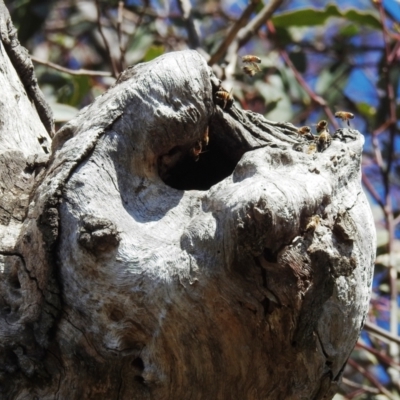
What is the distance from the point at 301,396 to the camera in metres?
1.42

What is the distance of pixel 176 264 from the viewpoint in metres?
1.37

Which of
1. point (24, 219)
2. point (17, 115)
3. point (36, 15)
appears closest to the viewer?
point (24, 219)

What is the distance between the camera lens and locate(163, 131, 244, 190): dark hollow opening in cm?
163

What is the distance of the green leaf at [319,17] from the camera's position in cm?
368

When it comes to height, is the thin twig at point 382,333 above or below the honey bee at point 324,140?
below

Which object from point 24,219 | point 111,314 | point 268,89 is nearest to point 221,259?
point 111,314

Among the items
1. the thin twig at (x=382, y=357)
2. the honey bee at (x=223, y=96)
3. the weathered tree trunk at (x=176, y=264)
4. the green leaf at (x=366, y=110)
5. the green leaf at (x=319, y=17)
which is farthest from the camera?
the green leaf at (x=366, y=110)

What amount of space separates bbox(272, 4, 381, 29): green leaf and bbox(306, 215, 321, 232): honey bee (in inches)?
97.5

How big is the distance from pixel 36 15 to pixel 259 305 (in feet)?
8.81

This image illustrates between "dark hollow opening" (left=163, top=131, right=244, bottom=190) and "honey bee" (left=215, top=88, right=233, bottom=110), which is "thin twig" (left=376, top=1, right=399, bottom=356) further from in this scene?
"honey bee" (left=215, top=88, right=233, bottom=110)

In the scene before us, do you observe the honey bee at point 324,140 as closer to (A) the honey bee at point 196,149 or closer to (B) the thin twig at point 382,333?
(A) the honey bee at point 196,149

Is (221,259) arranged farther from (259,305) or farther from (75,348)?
(75,348)

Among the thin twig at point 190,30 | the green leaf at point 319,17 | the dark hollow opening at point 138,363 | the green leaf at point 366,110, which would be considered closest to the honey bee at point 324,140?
the dark hollow opening at point 138,363

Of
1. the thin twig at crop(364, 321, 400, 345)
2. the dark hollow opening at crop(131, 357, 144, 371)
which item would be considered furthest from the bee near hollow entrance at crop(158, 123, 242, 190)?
the thin twig at crop(364, 321, 400, 345)
